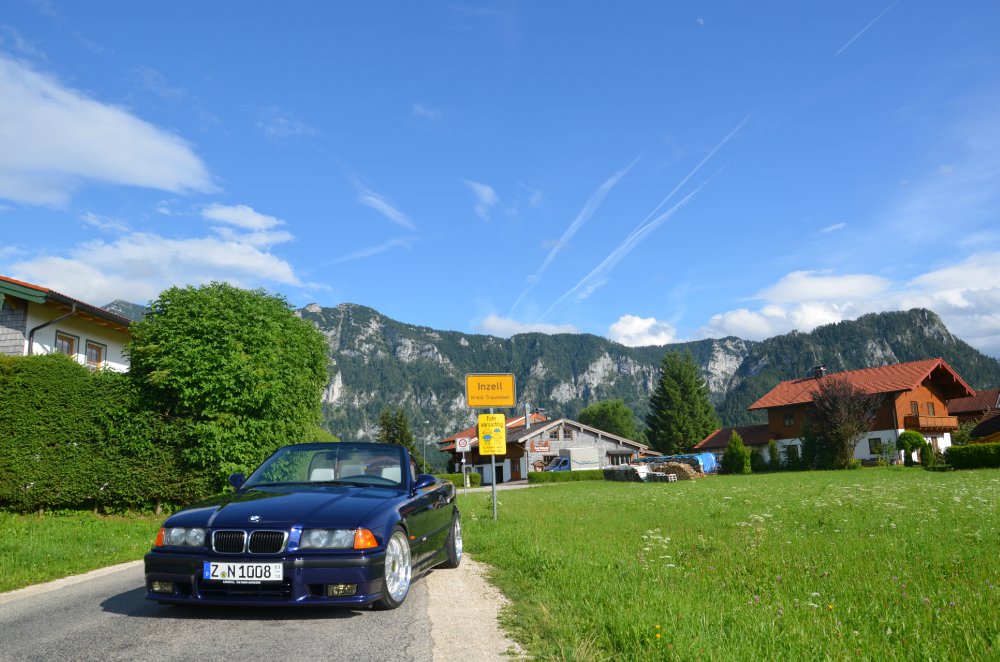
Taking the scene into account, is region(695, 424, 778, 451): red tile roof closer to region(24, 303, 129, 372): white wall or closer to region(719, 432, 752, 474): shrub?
region(719, 432, 752, 474): shrub

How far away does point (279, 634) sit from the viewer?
4.64 meters

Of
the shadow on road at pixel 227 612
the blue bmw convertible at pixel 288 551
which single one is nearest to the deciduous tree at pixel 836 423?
the blue bmw convertible at pixel 288 551

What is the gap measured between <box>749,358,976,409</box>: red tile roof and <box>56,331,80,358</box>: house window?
160 ft

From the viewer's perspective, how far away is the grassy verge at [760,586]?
407 cm

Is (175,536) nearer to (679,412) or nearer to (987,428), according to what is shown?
(987,428)

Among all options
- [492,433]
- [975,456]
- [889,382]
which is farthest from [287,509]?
[889,382]

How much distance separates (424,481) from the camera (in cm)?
696

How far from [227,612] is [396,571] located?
1.31 meters

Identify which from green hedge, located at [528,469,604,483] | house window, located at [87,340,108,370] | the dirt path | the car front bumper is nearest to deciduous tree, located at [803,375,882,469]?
green hedge, located at [528,469,604,483]

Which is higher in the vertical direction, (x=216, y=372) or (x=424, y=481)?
(x=216, y=372)

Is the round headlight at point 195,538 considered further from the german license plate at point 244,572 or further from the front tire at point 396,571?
the front tire at point 396,571

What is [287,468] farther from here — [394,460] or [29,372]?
[29,372]

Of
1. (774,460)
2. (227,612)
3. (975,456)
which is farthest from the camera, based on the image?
(774,460)

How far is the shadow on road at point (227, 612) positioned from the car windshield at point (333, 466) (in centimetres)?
120
